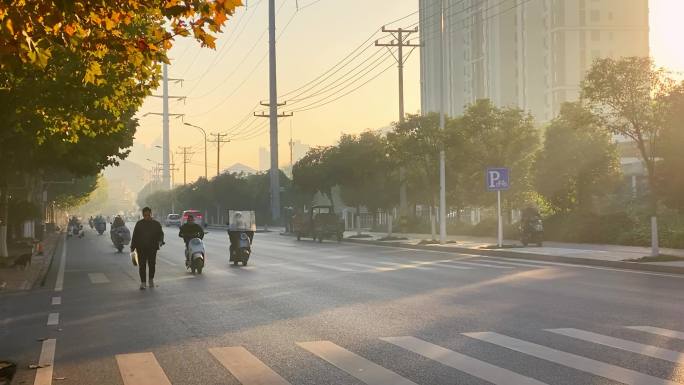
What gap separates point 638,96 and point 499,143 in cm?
1588

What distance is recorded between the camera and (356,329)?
1009cm

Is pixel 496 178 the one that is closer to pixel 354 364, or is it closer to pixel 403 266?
pixel 403 266

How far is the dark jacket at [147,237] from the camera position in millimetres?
16266

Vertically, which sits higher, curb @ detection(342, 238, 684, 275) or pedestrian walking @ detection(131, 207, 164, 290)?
pedestrian walking @ detection(131, 207, 164, 290)

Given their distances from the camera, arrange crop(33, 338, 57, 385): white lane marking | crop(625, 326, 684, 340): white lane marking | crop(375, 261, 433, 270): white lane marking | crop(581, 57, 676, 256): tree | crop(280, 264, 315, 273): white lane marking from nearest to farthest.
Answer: crop(33, 338, 57, 385): white lane marking < crop(625, 326, 684, 340): white lane marking < crop(280, 264, 315, 273): white lane marking < crop(375, 261, 433, 270): white lane marking < crop(581, 57, 676, 256): tree

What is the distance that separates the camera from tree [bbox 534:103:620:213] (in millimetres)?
34219

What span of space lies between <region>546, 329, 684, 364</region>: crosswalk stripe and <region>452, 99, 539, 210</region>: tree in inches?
1086

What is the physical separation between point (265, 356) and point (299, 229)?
3731 centimetres

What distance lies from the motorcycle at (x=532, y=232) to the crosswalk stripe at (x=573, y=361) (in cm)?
2173

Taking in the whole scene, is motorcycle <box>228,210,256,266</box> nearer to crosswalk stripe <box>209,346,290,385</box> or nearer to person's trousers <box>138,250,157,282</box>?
person's trousers <box>138,250,157,282</box>

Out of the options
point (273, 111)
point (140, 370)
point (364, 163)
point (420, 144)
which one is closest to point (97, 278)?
point (140, 370)

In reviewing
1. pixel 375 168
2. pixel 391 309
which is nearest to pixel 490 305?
pixel 391 309

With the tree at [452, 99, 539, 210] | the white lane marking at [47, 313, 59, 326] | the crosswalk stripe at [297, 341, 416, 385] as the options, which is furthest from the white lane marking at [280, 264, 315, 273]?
the tree at [452, 99, 539, 210]

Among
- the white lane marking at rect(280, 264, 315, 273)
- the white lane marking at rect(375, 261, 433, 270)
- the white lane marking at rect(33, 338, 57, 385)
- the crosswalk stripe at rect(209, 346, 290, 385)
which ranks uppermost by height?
the white lane marking at rect(375, 261, 433, 270)
